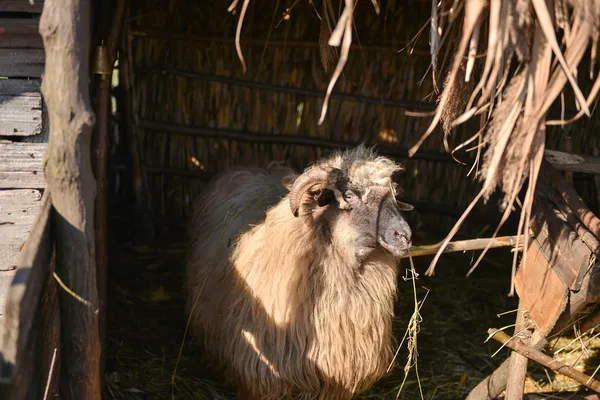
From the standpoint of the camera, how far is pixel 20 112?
3947 millimetres

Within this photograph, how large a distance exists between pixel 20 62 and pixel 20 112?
305 millimetres

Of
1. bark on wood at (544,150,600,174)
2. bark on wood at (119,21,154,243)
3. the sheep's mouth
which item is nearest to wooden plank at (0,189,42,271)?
the sheep's mouth

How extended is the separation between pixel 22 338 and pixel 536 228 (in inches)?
110

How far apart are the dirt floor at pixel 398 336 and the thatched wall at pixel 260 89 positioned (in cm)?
105

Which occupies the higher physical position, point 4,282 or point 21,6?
point 21,6

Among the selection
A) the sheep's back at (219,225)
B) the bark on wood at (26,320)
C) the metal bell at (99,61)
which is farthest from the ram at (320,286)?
the bark on wood at (26,320)

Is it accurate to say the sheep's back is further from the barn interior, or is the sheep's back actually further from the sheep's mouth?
the sheep's mouth

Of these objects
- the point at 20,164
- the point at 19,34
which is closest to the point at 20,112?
the point at 20,164

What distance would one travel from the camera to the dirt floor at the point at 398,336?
17.3 feet

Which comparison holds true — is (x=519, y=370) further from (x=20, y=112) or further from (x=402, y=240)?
(x=20, y=112)

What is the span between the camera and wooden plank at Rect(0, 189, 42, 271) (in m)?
3.86

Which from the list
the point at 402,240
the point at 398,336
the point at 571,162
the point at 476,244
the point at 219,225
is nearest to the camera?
the point at 476,244

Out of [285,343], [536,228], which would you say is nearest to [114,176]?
[285,343]

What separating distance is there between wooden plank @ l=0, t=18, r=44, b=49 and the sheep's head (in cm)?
173
